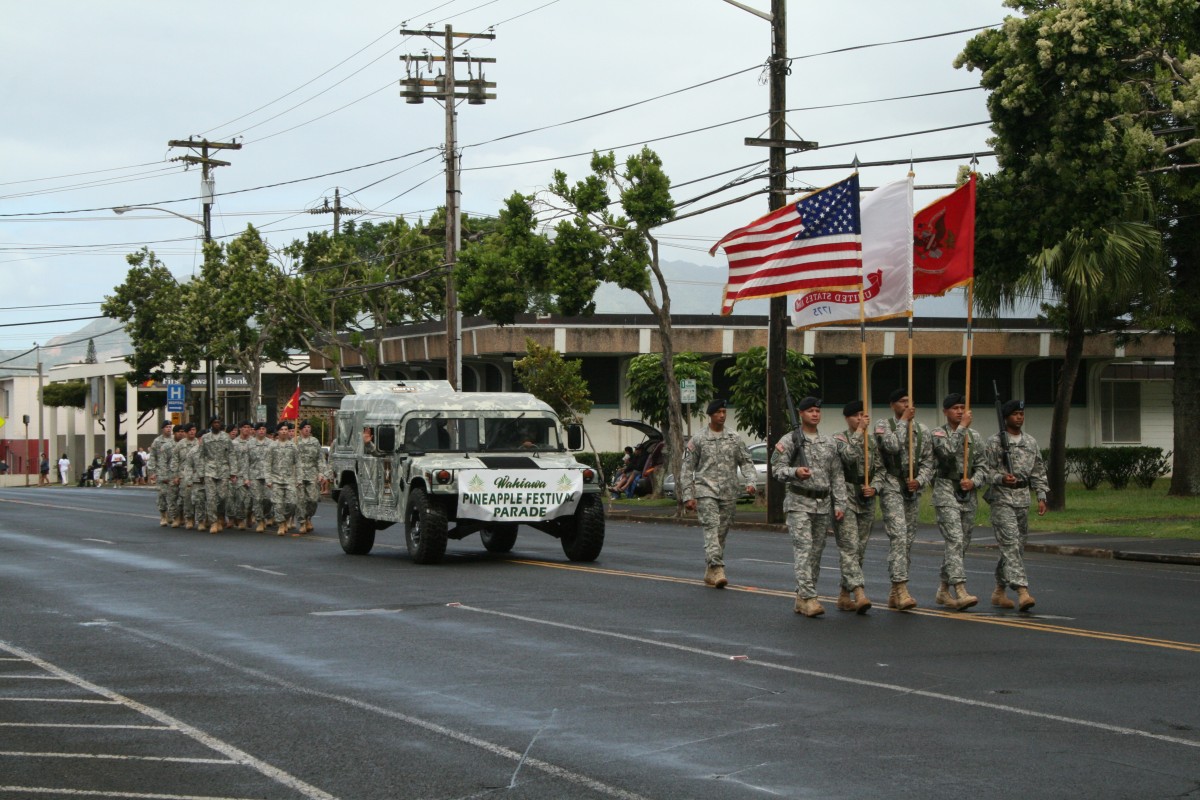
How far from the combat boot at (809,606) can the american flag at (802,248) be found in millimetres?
4830

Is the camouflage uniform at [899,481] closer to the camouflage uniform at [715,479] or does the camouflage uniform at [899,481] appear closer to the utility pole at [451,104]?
the camouflage uniform at [715,479]

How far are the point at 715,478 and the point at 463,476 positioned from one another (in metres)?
4.39

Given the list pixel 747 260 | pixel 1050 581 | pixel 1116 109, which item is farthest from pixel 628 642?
pixel 1116 109

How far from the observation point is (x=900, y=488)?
45.4 ft

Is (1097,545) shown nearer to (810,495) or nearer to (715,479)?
(715,479)

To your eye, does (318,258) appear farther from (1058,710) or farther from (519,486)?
(1058,710)

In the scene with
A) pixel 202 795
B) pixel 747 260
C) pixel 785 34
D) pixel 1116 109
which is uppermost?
pixel 785 34

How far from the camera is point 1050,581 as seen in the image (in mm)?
17125

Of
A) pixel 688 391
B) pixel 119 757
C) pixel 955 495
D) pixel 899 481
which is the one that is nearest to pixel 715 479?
pixel 899 481

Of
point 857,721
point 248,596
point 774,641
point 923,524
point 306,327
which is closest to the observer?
point 857,721

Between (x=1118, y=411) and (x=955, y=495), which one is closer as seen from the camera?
(x=955, y=495)

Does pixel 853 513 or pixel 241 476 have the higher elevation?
pixel 241 476

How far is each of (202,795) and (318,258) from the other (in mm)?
46917

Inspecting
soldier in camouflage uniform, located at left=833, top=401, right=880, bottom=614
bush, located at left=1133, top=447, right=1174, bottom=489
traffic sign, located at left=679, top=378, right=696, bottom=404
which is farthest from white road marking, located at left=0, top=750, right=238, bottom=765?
bush, located at left=1133, top=447, right=1174, bottom=489
